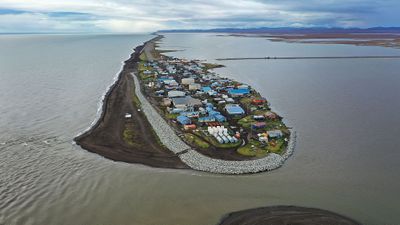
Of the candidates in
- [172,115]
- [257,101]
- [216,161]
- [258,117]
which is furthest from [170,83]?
[216,161]

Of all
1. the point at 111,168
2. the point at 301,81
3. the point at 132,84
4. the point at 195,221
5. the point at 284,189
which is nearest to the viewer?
the point at 195,221

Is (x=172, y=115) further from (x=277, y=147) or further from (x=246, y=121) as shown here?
(x=277, y=147)

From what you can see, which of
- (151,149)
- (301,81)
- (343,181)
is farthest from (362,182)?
(301,81)

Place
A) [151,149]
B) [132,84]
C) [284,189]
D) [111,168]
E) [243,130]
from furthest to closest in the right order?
[132,84]
[243,130]
[151,149]
[111,168]
[284,189]

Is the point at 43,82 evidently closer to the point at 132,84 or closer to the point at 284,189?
the point at 132,84

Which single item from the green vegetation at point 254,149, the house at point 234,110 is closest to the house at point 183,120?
the house at point 234,110

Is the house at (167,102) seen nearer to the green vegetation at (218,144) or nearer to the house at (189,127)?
the house at (189,127)

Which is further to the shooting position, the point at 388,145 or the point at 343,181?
the point at 388,145
